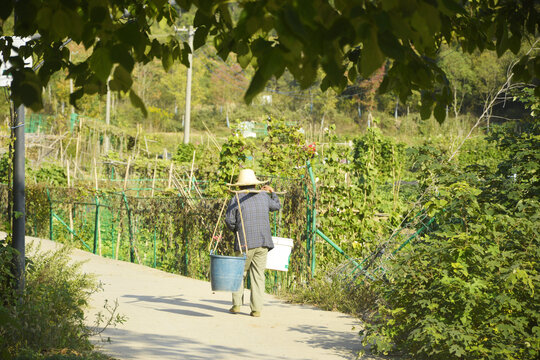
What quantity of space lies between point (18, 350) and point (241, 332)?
261 centimetres

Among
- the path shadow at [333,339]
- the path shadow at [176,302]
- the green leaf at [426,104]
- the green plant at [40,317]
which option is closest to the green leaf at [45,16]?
the green leaf at [426,104]

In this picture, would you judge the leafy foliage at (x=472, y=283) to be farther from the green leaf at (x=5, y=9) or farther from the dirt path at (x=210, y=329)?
the green leaf at (x=5, y=9)

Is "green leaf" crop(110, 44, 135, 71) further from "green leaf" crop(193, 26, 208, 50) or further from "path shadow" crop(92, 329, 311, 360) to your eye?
"path shadow" crop(92, 329, 311, 360)

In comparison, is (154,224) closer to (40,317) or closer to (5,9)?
(40,317)

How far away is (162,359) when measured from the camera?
5.99 m

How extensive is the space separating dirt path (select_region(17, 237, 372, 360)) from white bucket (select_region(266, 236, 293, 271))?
1.76ft

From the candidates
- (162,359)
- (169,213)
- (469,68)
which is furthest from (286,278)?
(469,68)

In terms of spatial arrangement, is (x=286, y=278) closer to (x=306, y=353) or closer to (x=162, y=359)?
(x=306, y=353)

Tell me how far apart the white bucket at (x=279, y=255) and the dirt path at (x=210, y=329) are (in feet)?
1.76

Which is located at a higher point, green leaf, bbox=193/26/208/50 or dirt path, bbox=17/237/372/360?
green leaf, bbox=193/26/208/50

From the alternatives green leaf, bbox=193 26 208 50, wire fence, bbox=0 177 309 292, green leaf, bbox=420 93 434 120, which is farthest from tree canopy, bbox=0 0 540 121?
wire fence, bbox=0 177 309 292

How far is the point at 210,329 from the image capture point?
7547 mm

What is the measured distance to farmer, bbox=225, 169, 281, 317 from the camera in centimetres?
841

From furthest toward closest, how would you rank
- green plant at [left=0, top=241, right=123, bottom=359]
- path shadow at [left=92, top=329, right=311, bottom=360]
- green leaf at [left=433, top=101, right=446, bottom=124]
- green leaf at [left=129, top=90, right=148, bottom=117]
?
path shadow at [left=92, top=329, right=311, bottom=360] < green plant at [left=0, top=241, right=123, bottom=359] < green leaf at [left=433, top=101, right=446, bottom=124] < green leaf at [left=129, top=90, right=148, bottom=117]
